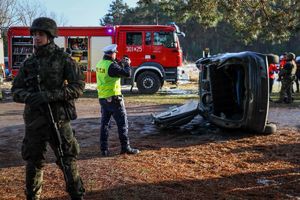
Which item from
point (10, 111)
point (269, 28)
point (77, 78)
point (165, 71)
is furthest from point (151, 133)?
point (165, 71)

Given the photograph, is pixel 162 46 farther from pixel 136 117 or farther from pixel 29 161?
pixel 29 161

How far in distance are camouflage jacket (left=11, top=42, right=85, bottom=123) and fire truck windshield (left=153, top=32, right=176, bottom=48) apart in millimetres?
13768

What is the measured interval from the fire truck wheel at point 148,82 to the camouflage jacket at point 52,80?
1352 cm

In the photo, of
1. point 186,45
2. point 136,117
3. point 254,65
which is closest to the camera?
point 254,65

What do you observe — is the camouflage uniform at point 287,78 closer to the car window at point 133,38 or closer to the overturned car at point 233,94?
the overturned car at point 233,94

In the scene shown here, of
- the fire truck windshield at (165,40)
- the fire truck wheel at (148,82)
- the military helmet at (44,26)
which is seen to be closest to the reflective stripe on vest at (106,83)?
the military helmet at (44,26)

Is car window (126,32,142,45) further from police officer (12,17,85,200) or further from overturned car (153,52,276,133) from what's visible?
police officer (12,17,85,200)

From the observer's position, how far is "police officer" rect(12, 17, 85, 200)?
13.5ft

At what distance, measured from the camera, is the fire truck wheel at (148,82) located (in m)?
17.8

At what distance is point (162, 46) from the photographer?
17828 millimetres

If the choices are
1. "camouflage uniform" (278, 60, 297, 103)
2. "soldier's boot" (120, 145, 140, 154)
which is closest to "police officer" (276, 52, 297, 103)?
"camouflage uniform" (278, 60, 297, 103)

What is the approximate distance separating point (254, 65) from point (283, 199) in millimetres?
3453

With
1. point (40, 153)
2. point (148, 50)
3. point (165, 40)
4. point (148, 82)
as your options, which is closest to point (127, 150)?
point (40, 153)

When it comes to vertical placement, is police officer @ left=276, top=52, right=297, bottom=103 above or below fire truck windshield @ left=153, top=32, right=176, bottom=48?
below
